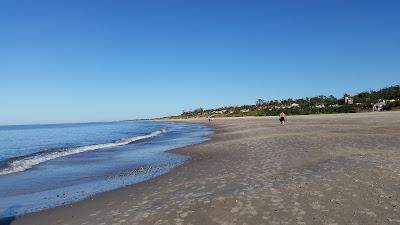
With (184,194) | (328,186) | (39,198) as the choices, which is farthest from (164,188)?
(328,186)

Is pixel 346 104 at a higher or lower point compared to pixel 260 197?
higher

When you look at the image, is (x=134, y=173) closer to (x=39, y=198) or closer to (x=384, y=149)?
(x=39, y=198)

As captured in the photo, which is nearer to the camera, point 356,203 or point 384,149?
point 356,203

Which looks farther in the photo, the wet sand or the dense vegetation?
the dense vegetation

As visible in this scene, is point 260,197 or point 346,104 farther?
point 346,104

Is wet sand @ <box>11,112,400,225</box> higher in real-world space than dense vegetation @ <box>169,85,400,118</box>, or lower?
lower

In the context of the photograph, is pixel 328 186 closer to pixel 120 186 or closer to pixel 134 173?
pixel 120 186

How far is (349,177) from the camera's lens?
37.1 feet

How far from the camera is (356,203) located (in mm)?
8531

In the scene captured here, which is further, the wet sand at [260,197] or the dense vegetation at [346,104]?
the dense vegetation at [346,104]

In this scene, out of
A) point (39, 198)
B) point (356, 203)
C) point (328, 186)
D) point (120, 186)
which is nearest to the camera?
point (356, 203)

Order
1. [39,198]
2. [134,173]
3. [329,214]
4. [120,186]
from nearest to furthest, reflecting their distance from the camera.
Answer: [329,214]
[39,198]
[120,186]
[134,173]

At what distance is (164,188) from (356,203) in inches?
234

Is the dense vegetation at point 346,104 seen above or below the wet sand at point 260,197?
above
